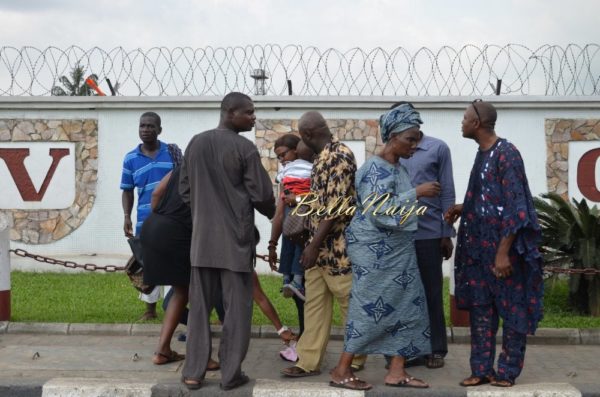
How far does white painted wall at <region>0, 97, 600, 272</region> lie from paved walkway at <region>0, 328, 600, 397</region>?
3.54 meters

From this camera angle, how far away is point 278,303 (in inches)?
336

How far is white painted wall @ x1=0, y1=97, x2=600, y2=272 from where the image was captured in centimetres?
1048

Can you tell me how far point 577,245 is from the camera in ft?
25.9

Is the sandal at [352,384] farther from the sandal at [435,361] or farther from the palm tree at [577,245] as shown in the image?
the palm tree at [577,245]

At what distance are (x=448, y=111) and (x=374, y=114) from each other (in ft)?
2.99

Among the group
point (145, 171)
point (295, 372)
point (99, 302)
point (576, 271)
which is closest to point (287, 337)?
point (295, 372)

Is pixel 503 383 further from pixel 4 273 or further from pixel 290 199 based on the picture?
pixel 4 273

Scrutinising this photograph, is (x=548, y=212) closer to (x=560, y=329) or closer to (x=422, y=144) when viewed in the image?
(x=560, y=329)

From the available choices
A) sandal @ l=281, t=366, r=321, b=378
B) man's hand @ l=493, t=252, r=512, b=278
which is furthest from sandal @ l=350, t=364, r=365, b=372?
man's hand @ l=493, t=252, r=512, b=278

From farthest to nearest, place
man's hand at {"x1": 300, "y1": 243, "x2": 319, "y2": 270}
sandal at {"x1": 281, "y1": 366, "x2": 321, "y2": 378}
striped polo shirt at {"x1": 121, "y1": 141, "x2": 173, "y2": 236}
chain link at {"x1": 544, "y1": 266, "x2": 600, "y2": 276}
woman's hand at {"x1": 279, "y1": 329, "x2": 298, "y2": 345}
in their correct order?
striped polo shirt at {"x1": 121, "y1": 141, "x2": 173, "y2": 236} → chain link at {"x1": 544, "y1": 266, "x2": 600, "y2": 276} → woman's hand at {"x1": 279, "y1": 329, "x2": 298, "y2": 345} → sandal at {"x1": 281, "y1": 366, "x2": 321, "y2": 378} → man's hand at {"x1": 300, "y1": 243, "x2": 319, "y2": 270}

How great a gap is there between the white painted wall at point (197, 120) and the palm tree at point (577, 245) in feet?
8.10

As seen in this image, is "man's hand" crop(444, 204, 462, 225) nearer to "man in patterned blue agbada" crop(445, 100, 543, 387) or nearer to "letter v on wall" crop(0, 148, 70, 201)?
"man in patterned blue agbada" crop(445, 100, 543, 387)

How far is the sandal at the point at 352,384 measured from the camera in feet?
17.7

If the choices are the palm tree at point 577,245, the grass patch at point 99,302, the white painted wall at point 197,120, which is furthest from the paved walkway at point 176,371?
the white painted wall at point 197,120
